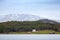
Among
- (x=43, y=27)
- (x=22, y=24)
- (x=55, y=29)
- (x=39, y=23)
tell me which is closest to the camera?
(x=55, y=29)

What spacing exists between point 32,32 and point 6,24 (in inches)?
164

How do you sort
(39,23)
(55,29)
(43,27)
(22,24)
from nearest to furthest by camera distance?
(55,29) < (43,27) < (22,24) < (39,23)

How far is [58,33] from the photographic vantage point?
2358 centimetres

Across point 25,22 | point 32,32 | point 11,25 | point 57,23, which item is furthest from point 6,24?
point 57,23

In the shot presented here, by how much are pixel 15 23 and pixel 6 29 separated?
8.90ft

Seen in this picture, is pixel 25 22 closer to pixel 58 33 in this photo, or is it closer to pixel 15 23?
pixel 15 23

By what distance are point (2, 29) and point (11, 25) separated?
1.60m

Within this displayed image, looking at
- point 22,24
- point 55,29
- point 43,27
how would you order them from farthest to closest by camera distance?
point 22,24
point 43,27
point 55,29

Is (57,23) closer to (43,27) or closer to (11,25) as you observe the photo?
(43,27)

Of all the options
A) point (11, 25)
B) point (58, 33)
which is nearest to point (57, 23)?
point (58, 33)

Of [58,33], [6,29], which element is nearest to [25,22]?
[6,29]

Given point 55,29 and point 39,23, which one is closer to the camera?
point 55,29

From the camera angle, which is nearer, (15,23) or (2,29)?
(2,29)

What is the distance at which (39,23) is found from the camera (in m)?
27.5
